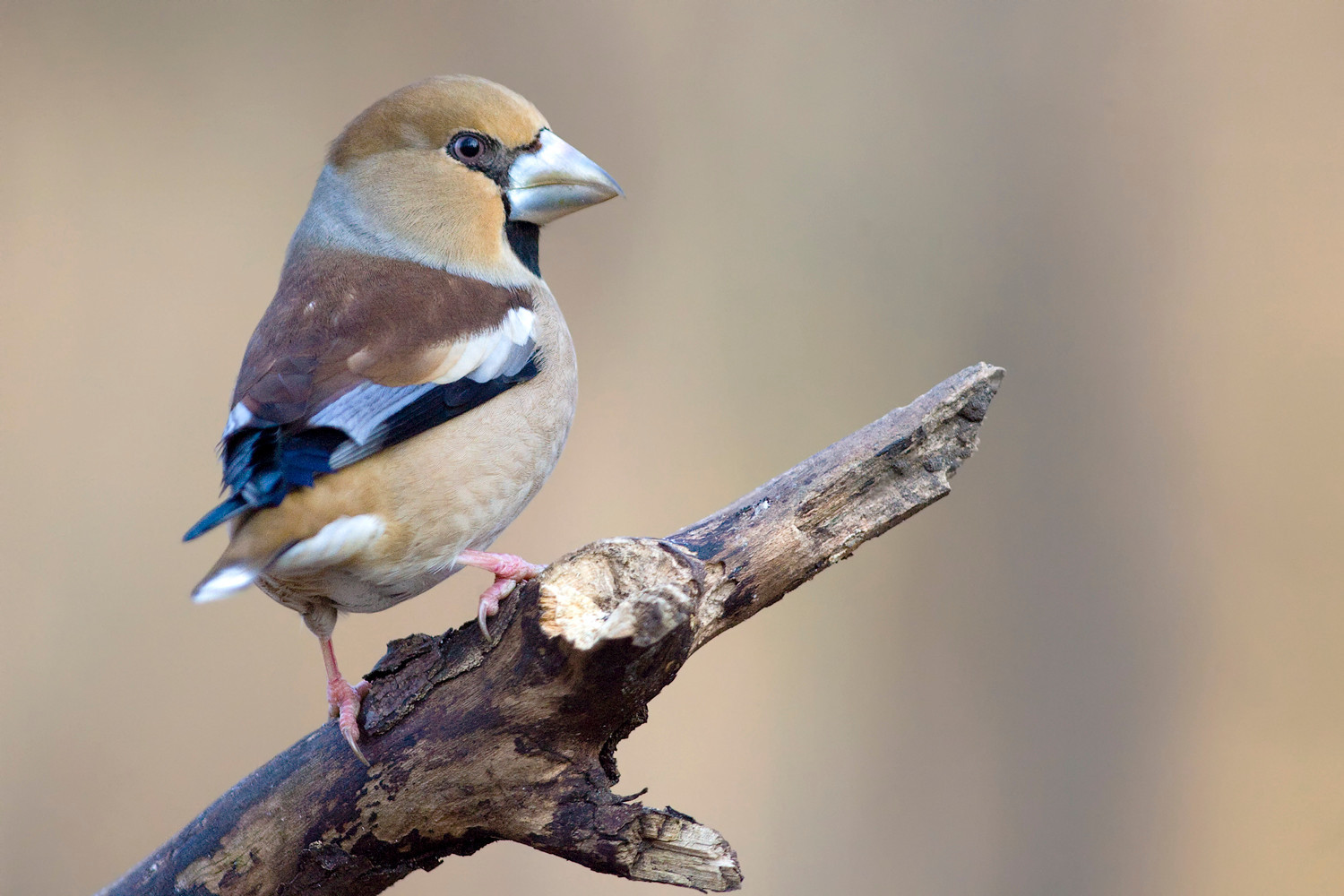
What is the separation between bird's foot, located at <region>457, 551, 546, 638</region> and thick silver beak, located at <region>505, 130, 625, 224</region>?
28.5 inches

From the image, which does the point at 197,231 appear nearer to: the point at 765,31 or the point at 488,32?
the point at 488,32

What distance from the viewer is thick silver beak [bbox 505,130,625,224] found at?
2107 millimetres

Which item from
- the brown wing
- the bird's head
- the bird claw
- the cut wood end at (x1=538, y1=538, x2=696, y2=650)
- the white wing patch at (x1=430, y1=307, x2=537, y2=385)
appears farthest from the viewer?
the bird's head

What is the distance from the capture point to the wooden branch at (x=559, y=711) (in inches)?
55.3

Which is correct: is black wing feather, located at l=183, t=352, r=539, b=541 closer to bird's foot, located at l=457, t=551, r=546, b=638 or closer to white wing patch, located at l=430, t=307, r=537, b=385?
white wing patch, located at l=430, t=307, r=537, b=385

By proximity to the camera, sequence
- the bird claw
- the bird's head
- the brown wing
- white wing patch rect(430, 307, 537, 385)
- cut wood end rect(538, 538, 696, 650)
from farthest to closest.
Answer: the bird's head, white wing patch rect(430, 307, 537, 385), the brown wing, the bird claw, cut wood end rect(538, 538, 696, 650)

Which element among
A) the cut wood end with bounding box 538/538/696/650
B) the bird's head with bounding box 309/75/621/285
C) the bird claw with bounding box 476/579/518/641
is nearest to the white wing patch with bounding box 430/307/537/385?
the bird's head with bounding box 309/75/621/285

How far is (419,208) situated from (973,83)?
8.18ft

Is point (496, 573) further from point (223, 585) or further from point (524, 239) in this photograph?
point (524, 239)

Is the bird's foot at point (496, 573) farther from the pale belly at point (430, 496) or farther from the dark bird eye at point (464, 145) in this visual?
the dark bird eye at point (464, 145)

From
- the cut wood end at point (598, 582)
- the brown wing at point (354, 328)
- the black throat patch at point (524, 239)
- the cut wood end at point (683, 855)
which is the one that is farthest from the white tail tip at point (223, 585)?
the black throat patch at point (524, 239)

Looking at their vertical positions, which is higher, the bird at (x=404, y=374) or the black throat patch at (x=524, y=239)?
the black throat patch at (x=524, y=239)

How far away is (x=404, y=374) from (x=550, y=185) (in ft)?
2.00

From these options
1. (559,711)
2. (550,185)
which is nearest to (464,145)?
(550,185)
